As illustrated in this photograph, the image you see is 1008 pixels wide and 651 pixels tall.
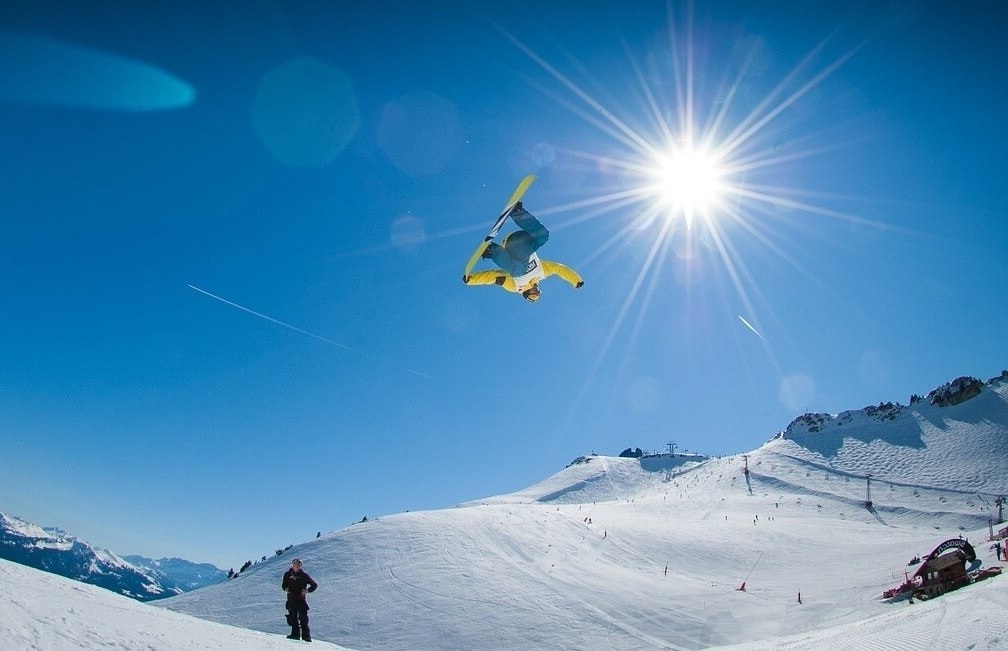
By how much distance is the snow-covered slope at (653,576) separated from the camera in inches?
657

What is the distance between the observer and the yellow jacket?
38.4 feet

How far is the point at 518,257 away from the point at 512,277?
52 centimetres

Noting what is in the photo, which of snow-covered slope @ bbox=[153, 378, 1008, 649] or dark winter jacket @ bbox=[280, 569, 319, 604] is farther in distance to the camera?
snow-covered slope @ bbox=[153, 378, 1008, 649]

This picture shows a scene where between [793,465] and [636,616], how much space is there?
181 feet

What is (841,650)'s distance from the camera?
7918 mm

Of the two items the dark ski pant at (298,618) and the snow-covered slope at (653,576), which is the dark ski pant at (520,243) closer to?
the dark ski pant at (298,618)

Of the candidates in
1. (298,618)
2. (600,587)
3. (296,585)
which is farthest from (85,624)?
(600,587)

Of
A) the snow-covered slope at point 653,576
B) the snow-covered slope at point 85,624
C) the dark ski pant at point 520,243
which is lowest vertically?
the snow-covered slope at point 85,624

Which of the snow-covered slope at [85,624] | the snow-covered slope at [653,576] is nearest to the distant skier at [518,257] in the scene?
the snow-covered slope at [85,624]

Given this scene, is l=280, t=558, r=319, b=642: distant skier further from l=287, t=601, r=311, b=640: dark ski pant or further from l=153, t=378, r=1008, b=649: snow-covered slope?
l=153, t=378, r=1008, b=649: snow-covered slope

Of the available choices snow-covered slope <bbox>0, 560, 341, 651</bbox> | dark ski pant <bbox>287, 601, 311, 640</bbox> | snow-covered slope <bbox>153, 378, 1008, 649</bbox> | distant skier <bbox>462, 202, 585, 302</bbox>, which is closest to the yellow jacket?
distant skier <bbox>462, 202, 585, 302</bbox>

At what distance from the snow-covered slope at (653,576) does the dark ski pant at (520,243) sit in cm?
885

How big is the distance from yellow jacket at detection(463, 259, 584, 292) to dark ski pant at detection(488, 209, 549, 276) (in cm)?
29

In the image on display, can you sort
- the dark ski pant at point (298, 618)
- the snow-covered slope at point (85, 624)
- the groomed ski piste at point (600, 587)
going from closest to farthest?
1. the snow-covered slope at point (85, 624)
2. the groomed ski piste at point (600, 587)
3. the dark ski pant at point (298, 618)
